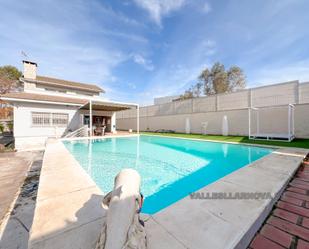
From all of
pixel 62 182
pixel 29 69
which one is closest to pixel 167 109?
pixel 29 69

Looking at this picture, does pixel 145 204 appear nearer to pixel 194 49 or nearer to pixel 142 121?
pixel 194 49

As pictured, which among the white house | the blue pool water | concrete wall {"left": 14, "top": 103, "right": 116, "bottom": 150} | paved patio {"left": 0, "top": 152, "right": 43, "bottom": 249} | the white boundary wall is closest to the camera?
paved patio {"left": 0, "top": 152, "right": 43, "bottom": 249}

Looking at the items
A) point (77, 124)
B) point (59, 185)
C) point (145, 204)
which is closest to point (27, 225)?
point (59, 185)

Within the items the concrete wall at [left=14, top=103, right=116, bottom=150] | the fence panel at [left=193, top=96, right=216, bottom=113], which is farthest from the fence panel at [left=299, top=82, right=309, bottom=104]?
the concrete wall at [left=14, top=103, right=116, bottom=150]

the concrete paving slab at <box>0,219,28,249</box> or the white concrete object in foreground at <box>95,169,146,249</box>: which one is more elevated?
the white concrete object in foreground at <box>95,169,146,249</box>

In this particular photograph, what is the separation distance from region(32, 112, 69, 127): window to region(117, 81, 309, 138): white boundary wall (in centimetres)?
1141

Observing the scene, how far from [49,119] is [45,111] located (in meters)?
0.74

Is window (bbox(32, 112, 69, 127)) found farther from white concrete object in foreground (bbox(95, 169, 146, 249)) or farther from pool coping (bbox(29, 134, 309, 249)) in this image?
white concrete object in foreground (bbox(95, 169, 146, 249))

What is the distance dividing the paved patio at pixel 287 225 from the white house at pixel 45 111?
39.9 feet

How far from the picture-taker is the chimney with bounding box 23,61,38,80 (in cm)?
1509

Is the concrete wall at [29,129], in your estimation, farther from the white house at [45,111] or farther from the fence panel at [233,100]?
the fence panel at [233,100]

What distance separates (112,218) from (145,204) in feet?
8.05

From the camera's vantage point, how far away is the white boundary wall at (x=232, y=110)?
33.3 feet

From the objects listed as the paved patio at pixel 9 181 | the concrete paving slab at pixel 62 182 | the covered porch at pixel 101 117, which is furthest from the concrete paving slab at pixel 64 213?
the covered porch at pixel 101 117
